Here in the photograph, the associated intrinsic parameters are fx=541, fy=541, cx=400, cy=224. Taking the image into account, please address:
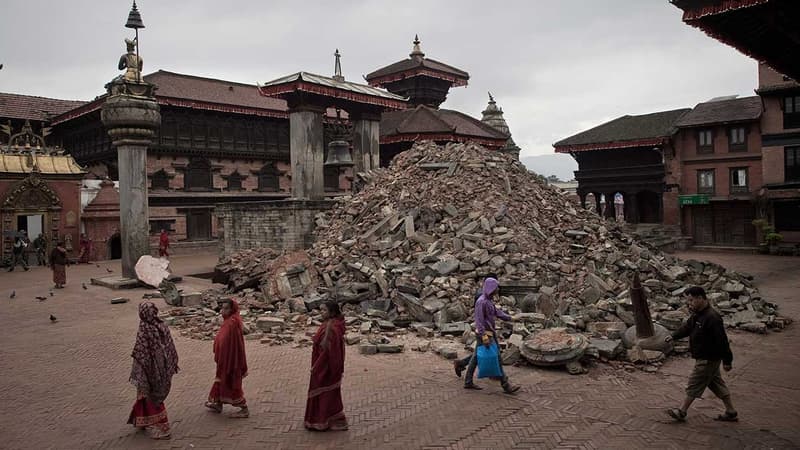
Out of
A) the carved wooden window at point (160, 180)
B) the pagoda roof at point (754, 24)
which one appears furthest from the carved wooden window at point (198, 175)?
the pagoda roof at point (754, 24)

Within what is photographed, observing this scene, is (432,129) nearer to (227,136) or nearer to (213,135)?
(227,136)

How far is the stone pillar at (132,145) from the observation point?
679 inches

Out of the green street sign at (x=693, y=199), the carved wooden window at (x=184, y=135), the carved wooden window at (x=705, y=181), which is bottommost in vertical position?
the green street sign at (x=693, y=199)

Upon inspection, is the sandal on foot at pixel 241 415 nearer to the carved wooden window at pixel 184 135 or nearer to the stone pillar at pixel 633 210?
the carved wooden window at pixel 184 135

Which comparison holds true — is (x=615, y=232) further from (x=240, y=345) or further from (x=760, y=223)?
(x=760, y=223)

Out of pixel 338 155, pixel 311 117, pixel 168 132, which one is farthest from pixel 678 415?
pixel 168 132

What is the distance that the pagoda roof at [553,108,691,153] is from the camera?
3406 centimetres

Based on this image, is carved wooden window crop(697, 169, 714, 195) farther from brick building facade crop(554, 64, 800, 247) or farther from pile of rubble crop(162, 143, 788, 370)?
pile of rubble crop(162, 143, 788, 370)

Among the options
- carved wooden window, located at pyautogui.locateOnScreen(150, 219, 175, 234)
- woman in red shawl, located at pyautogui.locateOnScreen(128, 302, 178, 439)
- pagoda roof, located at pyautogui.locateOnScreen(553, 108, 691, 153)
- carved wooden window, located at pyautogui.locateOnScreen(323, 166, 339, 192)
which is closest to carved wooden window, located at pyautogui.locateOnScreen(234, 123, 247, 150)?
carved wooden window, located at pyautogui.locateOnScreen(323, 166, 339, 192)

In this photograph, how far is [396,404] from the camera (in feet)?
24.9

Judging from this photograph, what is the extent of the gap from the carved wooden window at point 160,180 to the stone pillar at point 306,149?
13.8 metres

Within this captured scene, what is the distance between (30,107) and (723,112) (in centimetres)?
4149

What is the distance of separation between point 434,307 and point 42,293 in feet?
44.2

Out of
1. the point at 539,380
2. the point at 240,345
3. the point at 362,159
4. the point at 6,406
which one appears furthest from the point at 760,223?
the point at 6,406
